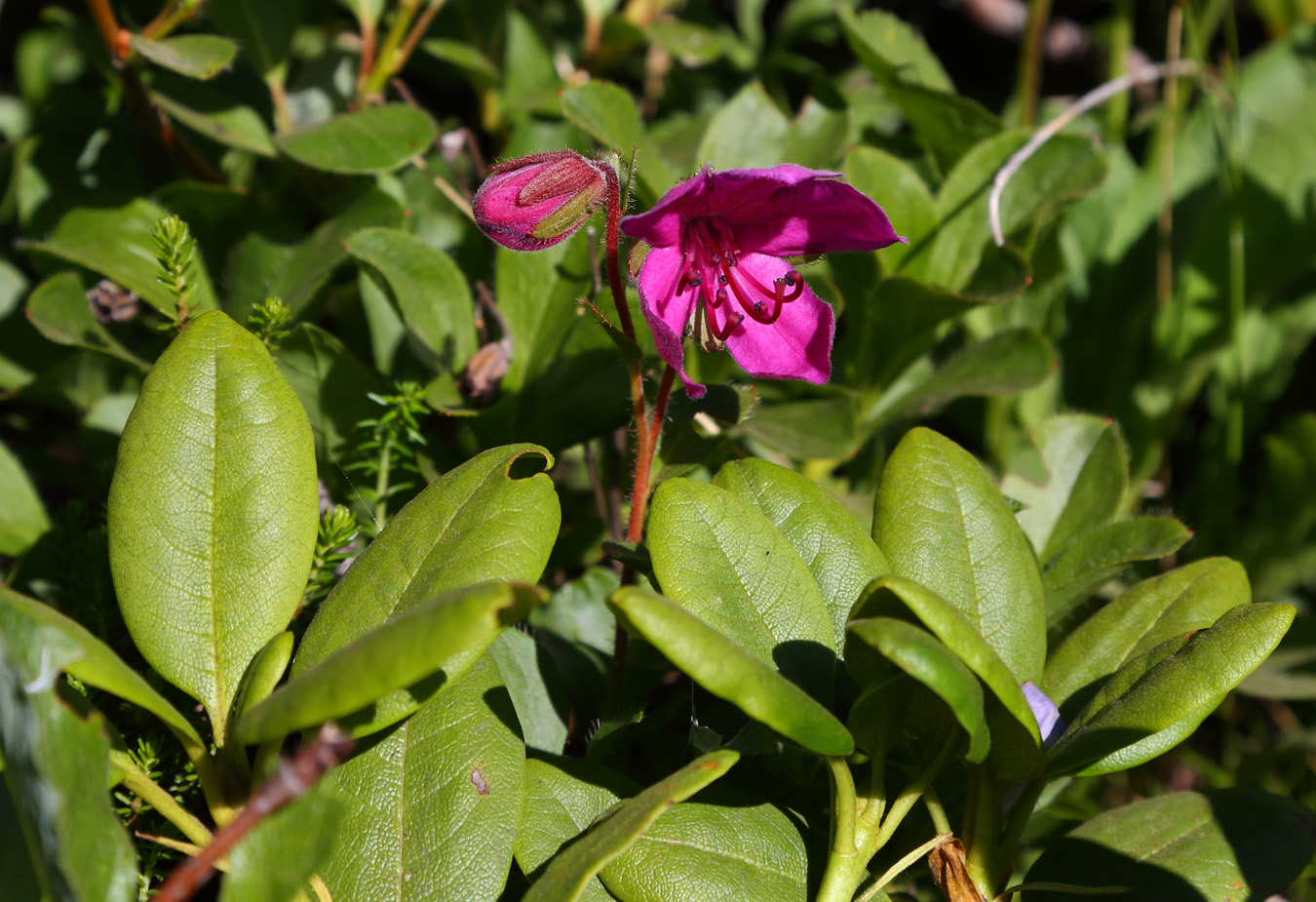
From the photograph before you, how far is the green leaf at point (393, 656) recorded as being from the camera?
0.78m

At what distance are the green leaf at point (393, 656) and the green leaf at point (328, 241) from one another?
36.3 inches

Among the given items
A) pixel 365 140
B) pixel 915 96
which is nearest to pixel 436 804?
pixel 365 140

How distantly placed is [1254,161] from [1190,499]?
2.80 feet

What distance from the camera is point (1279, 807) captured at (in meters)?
1.26

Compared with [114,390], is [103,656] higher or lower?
higher

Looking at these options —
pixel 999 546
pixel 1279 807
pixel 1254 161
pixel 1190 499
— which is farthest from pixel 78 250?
pixel 1254 161

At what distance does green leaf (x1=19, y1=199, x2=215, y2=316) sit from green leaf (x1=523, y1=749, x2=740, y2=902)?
3.33ft

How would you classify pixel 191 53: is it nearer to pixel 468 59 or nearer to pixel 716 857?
pixel 468 59

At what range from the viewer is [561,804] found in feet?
3.66

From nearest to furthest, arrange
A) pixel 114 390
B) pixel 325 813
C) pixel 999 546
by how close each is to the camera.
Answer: pixel 325 813, pixel 999 546, pixel 114 390

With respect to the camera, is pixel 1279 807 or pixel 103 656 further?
pixel 1279 807

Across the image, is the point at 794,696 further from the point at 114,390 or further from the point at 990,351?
the point at 114,390

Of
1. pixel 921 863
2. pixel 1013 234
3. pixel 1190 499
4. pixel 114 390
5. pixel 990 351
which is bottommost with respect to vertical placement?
pixel 1190 499

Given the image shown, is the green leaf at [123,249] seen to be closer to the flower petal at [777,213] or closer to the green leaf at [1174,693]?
the flower petal at [777,213]
